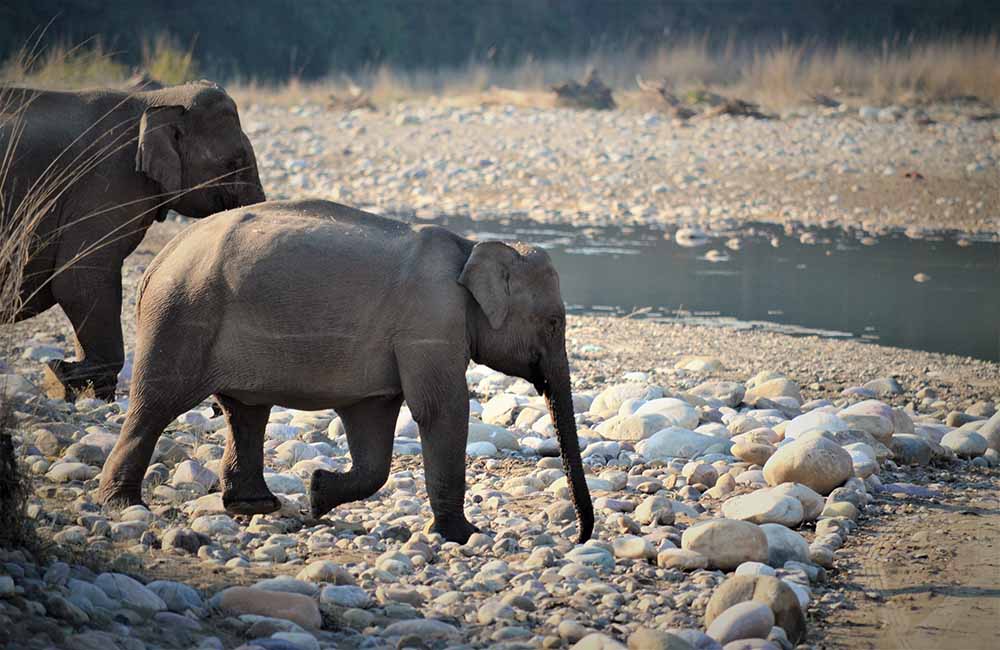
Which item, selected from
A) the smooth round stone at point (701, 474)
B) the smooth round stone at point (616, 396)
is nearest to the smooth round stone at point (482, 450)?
the smooth round stone at point (701, 474)

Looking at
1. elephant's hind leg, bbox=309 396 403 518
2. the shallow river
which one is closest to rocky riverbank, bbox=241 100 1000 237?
the shallow river

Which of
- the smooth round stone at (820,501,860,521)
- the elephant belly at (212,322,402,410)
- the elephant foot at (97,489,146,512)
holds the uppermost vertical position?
the elephant belly at (212,322,402,410)

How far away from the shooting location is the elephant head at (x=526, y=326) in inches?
224

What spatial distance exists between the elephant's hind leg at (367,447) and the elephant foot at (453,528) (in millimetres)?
365

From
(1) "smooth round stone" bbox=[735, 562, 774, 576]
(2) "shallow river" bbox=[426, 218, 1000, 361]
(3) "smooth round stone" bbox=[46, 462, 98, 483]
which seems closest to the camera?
(1) "smooth round stone" bbox=[735, 562, 774, 576]

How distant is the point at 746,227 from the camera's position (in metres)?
17.7

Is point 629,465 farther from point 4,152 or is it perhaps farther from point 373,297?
point 4,152

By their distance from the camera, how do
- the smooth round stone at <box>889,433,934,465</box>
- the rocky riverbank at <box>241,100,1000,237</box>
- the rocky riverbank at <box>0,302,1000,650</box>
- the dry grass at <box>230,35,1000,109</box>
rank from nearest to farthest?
the rocky riverbank at <box>0,302,1000,650</box>, the smooth round stone at <box>889,433,934,465</box>, the rocky riverbank at <box>241,100,1000,237</box>, the dry grass at <box>230,35,1000,109</box>

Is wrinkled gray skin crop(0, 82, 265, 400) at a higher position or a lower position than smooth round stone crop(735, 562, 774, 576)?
higher

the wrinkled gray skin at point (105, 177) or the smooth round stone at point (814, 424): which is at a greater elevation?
the wrinkled gray skin at point (105, 177)

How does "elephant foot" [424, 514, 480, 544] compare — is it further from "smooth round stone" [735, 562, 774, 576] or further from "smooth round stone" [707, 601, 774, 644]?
"smooth round stone" [707, 601, 774, 644]

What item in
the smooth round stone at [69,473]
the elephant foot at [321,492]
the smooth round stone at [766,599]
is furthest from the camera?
the smooth round stone at [69,473]

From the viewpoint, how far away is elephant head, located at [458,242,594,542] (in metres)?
5.70

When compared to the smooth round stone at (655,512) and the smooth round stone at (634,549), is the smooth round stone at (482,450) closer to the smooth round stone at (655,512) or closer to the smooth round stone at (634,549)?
the smooth round stone at (655,512)
